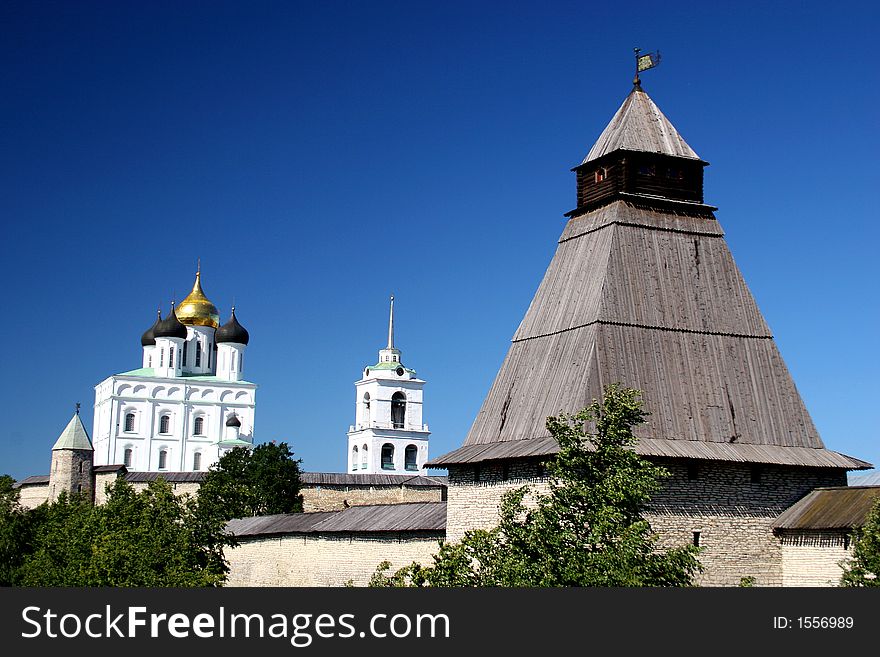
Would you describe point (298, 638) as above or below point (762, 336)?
below

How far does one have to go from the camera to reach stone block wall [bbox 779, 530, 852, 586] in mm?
21719

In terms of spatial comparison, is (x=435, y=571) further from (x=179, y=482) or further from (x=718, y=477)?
(x=179, y=482)

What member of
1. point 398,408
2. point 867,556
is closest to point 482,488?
point 867,556

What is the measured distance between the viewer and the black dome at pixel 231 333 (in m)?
85.4

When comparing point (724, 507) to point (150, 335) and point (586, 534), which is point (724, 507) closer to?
→ point (586, 534)

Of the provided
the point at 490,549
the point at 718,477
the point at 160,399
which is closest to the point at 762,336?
the point at 718,477

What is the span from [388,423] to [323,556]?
5554 centimetres

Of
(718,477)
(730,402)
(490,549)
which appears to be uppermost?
(730,402)

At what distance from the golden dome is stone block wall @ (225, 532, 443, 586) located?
50212mm

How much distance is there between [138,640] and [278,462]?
43.4 metres

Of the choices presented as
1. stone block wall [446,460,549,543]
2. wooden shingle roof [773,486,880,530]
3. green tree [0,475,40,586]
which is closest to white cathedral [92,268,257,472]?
green tree [0,475,40,586]

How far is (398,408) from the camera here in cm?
8812

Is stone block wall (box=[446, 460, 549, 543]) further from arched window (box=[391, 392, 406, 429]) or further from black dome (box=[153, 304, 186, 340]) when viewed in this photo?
arched window (box=[391, 392, 406, 429])

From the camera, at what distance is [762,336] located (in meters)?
25.1
